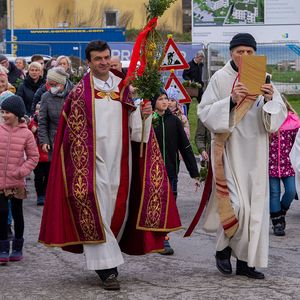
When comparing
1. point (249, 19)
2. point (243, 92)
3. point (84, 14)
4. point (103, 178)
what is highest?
point (84, 14)

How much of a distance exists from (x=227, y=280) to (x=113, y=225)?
98 cm

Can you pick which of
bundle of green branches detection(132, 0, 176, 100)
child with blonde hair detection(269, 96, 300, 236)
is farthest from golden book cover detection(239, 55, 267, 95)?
child with blonde hair detection(269, 96, 300, 236)

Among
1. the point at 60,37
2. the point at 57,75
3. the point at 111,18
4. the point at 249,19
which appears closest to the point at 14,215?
the point at 57,75

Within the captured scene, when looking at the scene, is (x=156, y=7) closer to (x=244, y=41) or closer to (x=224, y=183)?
(x=244, y=41)

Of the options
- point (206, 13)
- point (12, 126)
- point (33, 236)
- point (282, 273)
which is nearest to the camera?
point (282, 273)

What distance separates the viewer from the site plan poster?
37281 mm

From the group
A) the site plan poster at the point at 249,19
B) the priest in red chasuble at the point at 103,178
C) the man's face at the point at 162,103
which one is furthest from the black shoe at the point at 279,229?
the site plan poster at the point at 249,19

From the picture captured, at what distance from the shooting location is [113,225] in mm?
7910

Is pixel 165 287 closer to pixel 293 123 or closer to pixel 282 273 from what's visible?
pixel 282 273

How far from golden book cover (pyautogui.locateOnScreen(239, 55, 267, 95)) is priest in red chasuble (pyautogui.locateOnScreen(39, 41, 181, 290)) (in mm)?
764

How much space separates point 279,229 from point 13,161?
3.20 metres

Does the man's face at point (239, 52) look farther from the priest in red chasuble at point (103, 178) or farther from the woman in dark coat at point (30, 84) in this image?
the woman in dark coat at point (30, 84)

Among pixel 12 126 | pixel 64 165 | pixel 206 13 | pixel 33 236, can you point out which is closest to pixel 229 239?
pixel 64 165

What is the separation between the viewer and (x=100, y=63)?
7.79m
